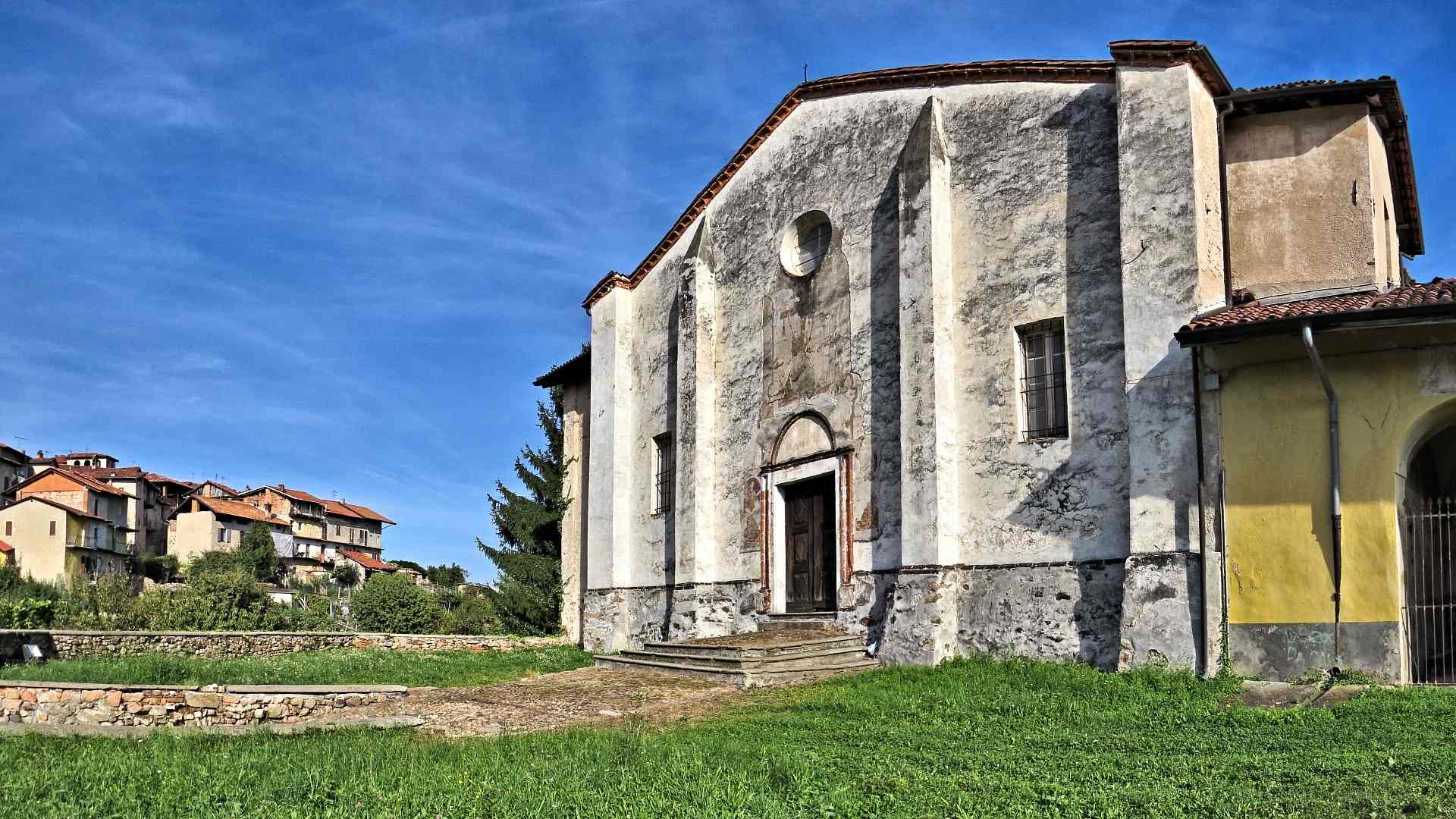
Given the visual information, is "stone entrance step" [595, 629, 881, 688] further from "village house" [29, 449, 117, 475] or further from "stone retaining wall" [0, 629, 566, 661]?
"village house" [29, 449, 117, 475]

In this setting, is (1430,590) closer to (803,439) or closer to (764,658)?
(764,658)

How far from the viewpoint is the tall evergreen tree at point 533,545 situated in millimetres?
26000

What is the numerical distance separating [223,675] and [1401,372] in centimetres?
1444

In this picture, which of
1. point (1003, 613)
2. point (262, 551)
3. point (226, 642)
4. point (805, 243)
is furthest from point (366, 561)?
point (1003, 613)

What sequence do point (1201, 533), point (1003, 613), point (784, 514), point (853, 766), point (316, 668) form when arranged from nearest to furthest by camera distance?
point (853, 766) → point (1201, 533) → point (1003, 613) → point (316, 668) → point (784, 514)

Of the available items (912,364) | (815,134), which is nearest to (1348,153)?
(912,364)

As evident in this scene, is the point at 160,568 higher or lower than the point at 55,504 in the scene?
lower

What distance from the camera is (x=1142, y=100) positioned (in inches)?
501

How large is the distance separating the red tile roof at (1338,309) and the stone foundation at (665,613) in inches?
319

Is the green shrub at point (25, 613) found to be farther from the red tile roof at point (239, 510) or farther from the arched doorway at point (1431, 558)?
the red tile roof at point (239, 510)

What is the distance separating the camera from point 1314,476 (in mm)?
11031

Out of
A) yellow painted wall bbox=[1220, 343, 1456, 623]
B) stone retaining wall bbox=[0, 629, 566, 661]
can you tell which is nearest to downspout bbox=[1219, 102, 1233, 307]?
yellow painted wall bbox=[1220, 343, 1456, 623]

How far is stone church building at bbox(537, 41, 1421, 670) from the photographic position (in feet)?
40.1

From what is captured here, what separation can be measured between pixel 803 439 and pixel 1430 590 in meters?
8.13
